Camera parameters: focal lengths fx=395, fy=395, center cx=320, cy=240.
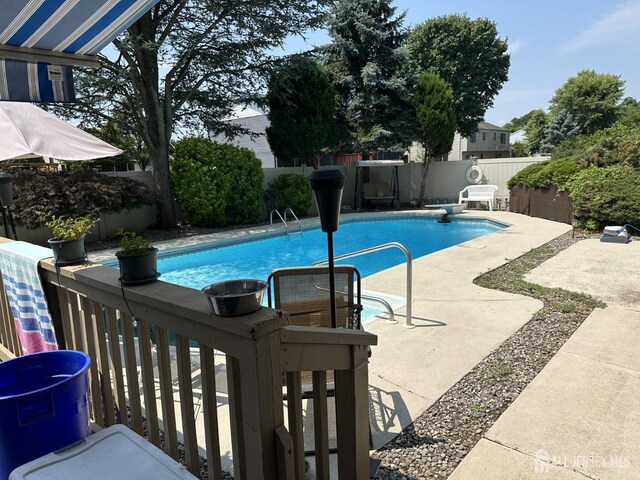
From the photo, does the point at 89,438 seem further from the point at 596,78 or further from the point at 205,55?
the point at 596,78

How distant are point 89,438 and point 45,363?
1.57ft

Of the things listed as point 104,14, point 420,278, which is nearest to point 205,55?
point 420,278

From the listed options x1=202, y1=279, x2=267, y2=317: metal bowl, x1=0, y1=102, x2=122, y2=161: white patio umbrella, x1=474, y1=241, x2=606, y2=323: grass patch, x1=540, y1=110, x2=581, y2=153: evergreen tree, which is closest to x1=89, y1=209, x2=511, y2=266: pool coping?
x1=0, y1=102, x2=122, y2=161: white patio umbrella

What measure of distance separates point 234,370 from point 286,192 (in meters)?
12.0

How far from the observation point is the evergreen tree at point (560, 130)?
2855 centimetres

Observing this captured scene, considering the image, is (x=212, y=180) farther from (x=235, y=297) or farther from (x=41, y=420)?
(x=235, y=297)

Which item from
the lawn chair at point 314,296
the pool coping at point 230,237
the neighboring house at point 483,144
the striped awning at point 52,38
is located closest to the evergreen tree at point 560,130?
the neighboring house at point 483,144

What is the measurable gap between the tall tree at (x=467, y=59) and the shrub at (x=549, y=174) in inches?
497

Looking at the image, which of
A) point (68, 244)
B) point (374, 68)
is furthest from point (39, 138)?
point (374, 68)

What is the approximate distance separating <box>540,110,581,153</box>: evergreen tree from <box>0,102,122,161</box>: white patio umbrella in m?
30.8

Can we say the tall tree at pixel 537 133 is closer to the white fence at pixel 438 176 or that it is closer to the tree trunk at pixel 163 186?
the white fence at pixel 438 176

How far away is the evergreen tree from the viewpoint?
93.7 ft

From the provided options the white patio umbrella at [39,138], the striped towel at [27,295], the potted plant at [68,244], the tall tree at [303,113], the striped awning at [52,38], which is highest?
the tall tree at [303,113]

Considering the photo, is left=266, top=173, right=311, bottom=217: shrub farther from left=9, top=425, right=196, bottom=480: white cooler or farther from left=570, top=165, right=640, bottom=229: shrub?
left=9, top=425, right=196, bottom=480: white cooler
